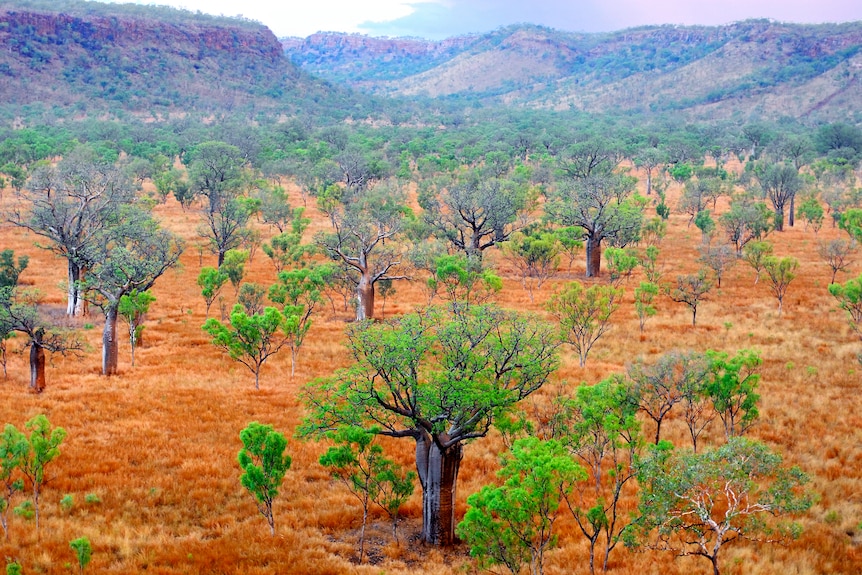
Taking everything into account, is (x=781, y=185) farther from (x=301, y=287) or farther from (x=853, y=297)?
(x=301, y=287)

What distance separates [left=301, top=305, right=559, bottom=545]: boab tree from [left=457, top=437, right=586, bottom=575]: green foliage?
1530 mm

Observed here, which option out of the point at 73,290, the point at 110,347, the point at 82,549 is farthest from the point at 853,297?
the point at 73,290

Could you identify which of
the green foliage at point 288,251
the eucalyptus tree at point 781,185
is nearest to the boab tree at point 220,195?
the green foliage at point 288,251

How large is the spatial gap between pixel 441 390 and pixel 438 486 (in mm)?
1987

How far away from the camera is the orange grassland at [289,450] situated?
13164 mm

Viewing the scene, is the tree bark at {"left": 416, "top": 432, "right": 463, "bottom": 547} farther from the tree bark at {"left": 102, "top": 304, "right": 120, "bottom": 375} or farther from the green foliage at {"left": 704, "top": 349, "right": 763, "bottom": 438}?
the tree bark at {"left": 102, "top": 304, "right": 120, "bottom": 375}

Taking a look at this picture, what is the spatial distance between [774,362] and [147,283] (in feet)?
77.9

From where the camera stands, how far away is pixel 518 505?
11383mm

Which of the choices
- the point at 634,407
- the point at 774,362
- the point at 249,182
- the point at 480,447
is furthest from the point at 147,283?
the point at 249,182

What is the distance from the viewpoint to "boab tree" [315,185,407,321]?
3064 cm

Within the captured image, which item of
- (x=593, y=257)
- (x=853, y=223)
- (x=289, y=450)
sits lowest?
(x=289, y=450)

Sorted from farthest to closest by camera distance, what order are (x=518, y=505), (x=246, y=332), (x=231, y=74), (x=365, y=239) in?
(x=231, y=74) < (x=365, y=239) < (x=246, y=332) < (x=518, y=505)

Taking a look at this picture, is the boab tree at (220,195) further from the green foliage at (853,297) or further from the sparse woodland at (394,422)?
the green foliage at (853,297)

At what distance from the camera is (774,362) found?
26.0m
